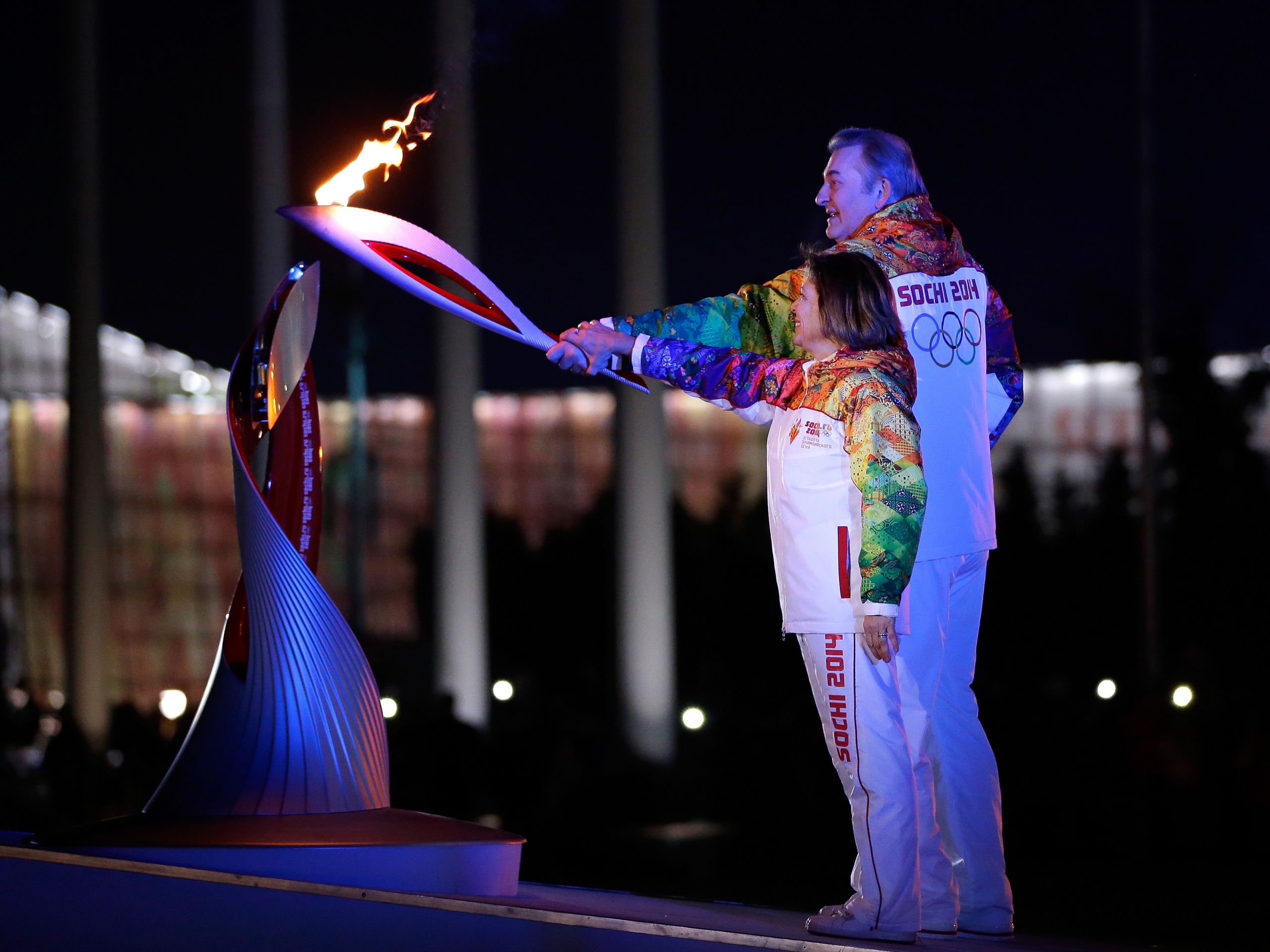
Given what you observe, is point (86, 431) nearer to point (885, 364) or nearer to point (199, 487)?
point (885, 364)

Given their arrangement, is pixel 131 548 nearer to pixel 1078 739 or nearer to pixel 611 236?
pixel 611 236

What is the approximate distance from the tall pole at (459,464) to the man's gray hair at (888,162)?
6321 mm

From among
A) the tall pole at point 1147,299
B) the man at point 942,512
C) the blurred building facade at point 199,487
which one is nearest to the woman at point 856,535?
the man at point 942,512

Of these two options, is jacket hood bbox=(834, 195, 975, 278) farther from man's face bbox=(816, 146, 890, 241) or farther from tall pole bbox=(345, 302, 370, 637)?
tall pole bbox=(345, 302, 370, 637)

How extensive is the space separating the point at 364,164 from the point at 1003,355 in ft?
5.81

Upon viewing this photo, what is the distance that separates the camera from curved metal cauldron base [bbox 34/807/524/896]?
3059 millimetres

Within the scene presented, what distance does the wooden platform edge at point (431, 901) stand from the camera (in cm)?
222

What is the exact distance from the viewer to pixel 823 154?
641 cm

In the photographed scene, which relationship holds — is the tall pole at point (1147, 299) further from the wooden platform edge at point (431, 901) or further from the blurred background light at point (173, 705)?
the wooden platform edge at point (431, 901)

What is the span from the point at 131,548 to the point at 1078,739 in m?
22.4

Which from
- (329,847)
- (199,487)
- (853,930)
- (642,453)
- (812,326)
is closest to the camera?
(853,930)

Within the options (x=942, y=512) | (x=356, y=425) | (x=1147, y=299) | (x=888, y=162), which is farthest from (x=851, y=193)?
(x=356, y=425)

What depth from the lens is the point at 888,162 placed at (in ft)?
9.66

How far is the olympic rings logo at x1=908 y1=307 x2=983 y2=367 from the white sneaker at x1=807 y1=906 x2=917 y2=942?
3.68 feet
